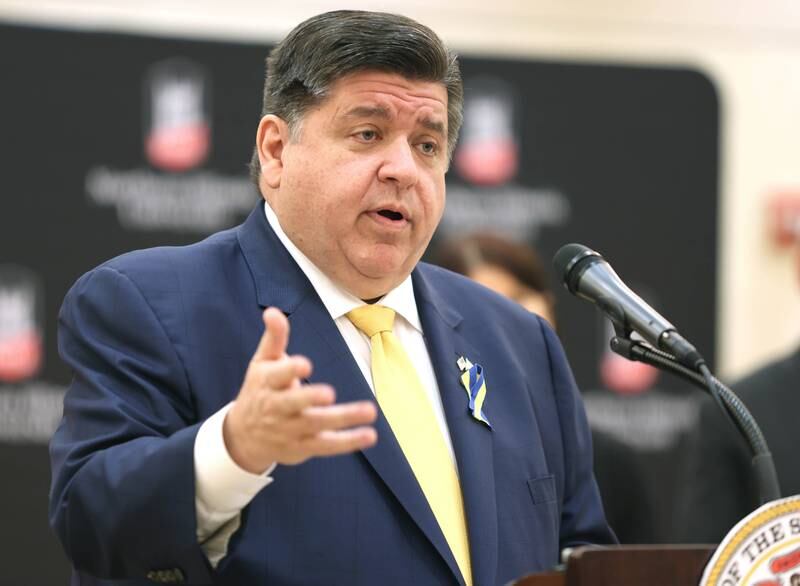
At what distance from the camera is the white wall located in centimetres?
618

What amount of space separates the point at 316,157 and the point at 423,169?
20cm

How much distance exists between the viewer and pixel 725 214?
254 inches

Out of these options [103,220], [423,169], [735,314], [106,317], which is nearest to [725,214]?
[735,314]

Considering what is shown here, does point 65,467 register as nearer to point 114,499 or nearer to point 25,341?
point 114,499

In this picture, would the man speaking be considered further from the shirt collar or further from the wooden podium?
the wooden podium

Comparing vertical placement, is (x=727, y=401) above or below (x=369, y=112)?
below

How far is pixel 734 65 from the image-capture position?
6.48 m

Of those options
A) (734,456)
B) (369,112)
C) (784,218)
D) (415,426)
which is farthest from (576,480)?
(784,218)

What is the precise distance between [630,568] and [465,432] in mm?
572

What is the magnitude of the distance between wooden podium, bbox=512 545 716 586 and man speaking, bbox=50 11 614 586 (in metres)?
0.36

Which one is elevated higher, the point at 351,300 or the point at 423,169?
the point at 423,169

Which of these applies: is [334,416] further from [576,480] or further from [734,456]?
[734,456]

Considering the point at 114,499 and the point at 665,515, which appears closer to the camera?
the point at 114,499

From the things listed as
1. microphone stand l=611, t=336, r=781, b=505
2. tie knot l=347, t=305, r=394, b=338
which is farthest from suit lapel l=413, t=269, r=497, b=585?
microphone stand l=611, t=336, r=781, b=505
